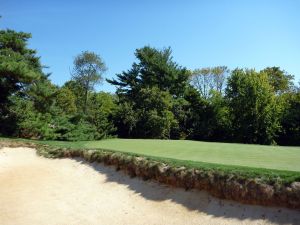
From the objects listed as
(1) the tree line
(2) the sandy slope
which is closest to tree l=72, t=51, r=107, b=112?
(1) the tree line

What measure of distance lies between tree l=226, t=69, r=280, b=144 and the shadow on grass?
24.9 meters

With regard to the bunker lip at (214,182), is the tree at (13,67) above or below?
above

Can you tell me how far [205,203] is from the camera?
8.89 meters

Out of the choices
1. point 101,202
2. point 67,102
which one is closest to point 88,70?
point 67,102

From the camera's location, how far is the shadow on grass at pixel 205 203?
749cm

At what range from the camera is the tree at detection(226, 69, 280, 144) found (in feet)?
112

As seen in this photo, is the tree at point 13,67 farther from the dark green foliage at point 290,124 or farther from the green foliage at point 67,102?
the dark green foliage at point 290,124

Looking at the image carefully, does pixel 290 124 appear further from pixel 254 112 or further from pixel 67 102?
pixel 67 102

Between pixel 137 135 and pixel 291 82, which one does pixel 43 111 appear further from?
pixel 291 82

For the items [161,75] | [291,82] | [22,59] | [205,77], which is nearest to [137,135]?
[161,75]

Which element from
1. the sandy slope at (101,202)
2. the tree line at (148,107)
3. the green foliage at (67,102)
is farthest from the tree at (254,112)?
the sandy slope at (101,202)

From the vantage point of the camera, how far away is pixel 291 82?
51.9 metres

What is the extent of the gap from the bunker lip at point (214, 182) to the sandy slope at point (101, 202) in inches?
7.4

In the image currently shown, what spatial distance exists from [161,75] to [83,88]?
15.4 meters
